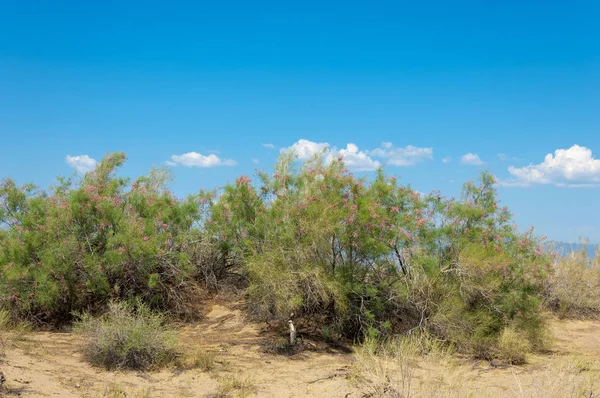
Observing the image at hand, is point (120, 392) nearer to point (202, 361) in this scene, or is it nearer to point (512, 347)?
point (202, 361)

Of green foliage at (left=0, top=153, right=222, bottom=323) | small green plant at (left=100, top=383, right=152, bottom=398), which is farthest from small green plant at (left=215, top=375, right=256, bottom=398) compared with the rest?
green foliage at (left=0, top=153, right=222, bottom=323)

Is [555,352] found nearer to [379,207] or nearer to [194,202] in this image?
[379,207]

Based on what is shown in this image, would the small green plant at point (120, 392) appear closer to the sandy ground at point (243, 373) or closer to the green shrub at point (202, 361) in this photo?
the sandy ground at point (243, 373)

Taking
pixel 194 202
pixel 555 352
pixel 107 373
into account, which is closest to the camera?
pixel 107 373

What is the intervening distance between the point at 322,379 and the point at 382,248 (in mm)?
3225

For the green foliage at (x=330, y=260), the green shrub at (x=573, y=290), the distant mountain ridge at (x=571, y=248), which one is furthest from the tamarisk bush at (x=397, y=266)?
the distant mountain ridge at (x=571, y=248)

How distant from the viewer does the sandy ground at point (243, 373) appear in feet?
28.2

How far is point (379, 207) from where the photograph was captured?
12.1m

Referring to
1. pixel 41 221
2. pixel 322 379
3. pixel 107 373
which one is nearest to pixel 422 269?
pixel 322 379

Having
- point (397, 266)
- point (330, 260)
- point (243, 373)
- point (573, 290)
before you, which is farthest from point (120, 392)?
point (573, 290)

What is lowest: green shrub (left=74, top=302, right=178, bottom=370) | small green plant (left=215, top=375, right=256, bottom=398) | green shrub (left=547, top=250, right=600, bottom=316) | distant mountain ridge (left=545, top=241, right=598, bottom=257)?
small green plant (left=215, top=375, right=256, bottom=398)

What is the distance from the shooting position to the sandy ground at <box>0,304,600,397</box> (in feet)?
28.2

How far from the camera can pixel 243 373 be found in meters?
10.4

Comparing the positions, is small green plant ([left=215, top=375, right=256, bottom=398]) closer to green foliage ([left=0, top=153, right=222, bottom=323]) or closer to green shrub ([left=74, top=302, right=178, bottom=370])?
green shrub ([left=74, top=302, right=178, bottom=370])
